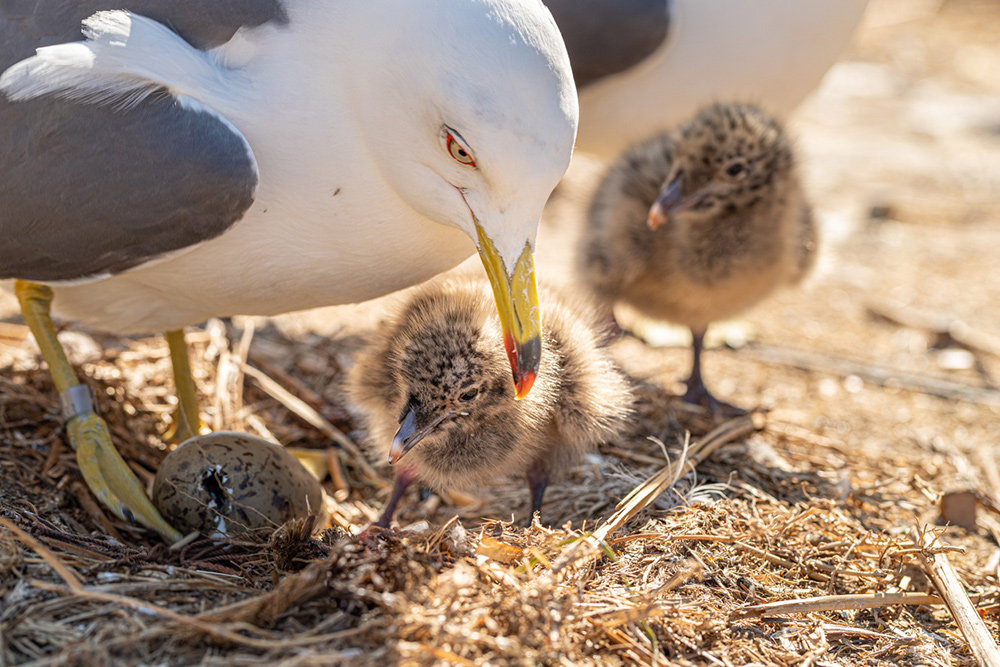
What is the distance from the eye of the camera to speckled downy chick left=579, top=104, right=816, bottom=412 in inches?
145

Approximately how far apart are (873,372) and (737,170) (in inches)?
55.3

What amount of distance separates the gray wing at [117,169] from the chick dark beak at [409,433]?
0.70 metres

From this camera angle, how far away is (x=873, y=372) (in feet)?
14.8

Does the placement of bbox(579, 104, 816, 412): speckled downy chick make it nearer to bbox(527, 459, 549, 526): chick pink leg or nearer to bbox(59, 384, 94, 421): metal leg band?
bbox(527, 459, 549, 526): chick pink leg

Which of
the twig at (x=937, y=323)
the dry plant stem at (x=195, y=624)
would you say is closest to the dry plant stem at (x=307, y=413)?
the dry plant stem at (x=195, y=624)

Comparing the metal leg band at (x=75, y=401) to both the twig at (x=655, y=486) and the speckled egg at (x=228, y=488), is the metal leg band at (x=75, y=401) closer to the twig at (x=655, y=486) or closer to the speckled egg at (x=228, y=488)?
the speckled egg at (x=228, y=488)

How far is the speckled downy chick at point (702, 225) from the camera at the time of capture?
3.68 meters

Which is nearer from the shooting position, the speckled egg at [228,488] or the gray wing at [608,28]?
the speckled egg at [228,488]

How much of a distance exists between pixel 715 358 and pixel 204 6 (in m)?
2.93

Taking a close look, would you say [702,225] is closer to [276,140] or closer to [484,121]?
[484,121]

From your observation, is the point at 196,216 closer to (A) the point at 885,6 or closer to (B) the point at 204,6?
(B) the point at 204,6

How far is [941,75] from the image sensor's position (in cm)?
877

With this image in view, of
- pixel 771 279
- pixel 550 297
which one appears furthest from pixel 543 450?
pixel 771 279

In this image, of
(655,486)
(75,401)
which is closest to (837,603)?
(655,486)
